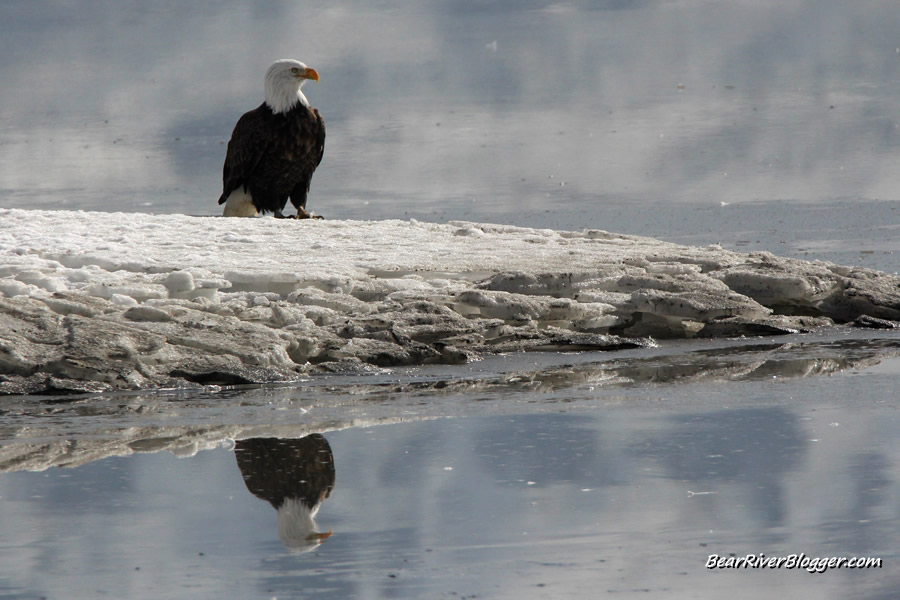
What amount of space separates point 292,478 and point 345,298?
3.04 metres

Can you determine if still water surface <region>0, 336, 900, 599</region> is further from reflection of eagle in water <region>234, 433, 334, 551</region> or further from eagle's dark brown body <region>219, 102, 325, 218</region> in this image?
eagle's dark brown body <region>219, 102, 325, 218</region>

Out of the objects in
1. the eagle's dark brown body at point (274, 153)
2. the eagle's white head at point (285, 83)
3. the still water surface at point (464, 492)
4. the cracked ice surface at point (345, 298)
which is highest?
the eagle's white head at point (285, 83)

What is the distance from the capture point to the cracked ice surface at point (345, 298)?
598 cm

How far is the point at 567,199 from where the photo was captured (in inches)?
507

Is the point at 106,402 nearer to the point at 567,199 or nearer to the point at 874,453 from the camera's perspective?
the point at 874,453

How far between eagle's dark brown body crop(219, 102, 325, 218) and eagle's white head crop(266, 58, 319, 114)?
0.06 metres

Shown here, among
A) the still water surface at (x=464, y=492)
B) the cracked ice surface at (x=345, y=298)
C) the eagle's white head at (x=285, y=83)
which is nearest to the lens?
the still water surface at (x=464, y=492)

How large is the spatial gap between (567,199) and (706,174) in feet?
6.10

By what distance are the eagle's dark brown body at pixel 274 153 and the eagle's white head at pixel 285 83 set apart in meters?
0.06

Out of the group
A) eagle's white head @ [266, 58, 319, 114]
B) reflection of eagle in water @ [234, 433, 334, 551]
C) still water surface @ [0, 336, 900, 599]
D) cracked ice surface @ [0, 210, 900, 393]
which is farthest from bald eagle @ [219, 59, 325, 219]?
reflection of eagle in water @ [234, 433, 334, 551]

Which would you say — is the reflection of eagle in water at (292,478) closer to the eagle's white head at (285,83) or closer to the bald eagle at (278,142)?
the bald eagle at (278,142)

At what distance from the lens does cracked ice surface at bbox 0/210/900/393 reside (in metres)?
5.98

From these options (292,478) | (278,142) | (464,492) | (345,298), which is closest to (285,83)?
(278,142)

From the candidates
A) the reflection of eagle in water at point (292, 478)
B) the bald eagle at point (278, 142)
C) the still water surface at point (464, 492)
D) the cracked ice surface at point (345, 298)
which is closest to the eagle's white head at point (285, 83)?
the bald eagle at point (278, 142)
